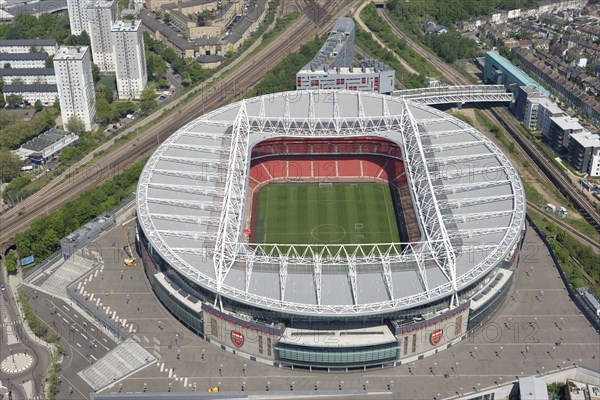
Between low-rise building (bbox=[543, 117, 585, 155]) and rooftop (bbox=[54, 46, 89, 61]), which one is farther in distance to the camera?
rooftop (bbox=[54, 46, 89, 61])

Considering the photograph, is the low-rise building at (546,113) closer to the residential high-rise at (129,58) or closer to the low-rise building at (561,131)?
the low-rise building at (561,131)

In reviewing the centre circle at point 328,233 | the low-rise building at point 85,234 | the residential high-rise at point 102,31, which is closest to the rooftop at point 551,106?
the centre circle at point 328,233

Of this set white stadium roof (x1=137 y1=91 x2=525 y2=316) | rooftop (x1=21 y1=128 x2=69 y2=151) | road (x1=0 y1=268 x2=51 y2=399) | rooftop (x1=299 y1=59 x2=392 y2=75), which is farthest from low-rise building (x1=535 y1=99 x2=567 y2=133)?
road (x1=0 y1=268 x2=51 y2=399)

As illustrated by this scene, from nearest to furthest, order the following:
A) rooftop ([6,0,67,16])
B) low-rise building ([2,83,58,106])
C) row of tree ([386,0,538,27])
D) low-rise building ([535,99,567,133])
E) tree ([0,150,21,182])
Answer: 1. tree ([0,150,21,182])
2. low-rise building ([535,99,567,133])
3. low-rise building ([2,83,58,106])
4. rooftop ([6,0,67,16])
5. row of tree ([386,0,538,27])

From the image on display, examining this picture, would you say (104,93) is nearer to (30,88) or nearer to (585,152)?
(30,88)

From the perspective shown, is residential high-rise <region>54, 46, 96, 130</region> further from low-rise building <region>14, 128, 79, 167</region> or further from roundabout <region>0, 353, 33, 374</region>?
roundabout <region>0, 353, 33, 374</region>

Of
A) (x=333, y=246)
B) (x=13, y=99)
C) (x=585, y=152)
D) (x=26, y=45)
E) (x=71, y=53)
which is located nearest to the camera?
(x=333, y=246)

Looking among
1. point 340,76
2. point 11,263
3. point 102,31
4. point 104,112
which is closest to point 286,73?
point 340,76
